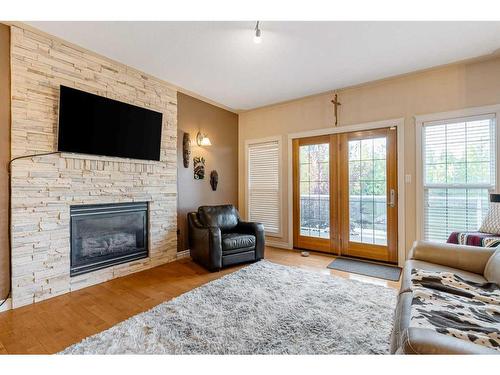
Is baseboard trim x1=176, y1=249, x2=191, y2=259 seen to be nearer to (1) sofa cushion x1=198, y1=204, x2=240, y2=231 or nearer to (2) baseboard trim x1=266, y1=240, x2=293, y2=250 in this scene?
(1) sofa cushion x1=198, y1=204, x2=240, y2=231

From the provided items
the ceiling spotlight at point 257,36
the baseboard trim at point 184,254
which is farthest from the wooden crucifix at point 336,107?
the baseboard trim at point 184,254

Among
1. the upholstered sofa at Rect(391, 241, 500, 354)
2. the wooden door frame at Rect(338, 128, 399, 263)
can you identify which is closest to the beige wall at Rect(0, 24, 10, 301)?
the upholstered sofa at Rect(391, 241, 500, 354)

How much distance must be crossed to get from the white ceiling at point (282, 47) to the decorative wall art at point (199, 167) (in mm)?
1221

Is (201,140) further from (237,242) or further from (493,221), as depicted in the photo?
(493,221)

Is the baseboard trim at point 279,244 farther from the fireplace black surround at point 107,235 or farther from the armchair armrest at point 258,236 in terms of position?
the fireplace black surround at point 107,235

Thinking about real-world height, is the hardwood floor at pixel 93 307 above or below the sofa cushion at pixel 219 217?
below

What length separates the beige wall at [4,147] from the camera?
2.24 m

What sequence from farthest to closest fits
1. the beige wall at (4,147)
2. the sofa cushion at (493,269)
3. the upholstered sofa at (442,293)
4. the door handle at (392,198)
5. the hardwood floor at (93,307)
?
the door handle at (392,198) → the beige wall at (4,147) → the hardwood floor at (93,307) → the sofa cushion at (493,269) → the upholstered sofa at (442,293)

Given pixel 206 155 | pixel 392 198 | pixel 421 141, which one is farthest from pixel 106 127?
pixel 421 141

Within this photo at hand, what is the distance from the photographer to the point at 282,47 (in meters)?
2.68

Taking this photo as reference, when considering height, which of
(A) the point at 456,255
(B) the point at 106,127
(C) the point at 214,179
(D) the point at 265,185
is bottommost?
(A) the point at 456,255

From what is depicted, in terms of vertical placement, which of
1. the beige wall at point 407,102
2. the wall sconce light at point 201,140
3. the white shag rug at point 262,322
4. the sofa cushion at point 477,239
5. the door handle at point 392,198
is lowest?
the white shag rug at point 262,322

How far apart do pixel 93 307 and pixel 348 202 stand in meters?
3.61

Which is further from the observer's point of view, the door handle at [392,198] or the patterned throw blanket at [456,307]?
the door handle at [392,198]
